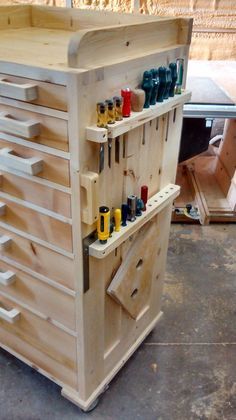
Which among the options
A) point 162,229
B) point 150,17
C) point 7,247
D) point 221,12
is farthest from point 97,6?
point 7,247

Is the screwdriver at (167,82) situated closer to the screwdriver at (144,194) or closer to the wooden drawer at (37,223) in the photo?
the screwdriver at (144,194)

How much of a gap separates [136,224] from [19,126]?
461mm

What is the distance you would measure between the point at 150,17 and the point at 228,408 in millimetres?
1406

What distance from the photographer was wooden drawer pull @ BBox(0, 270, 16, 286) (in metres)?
1.22

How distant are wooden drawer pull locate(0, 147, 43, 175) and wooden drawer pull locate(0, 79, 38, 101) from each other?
0.15 m

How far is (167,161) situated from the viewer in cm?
128

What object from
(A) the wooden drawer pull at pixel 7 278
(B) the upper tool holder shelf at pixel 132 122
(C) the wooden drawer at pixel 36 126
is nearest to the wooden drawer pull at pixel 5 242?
(A) the wooden drawer pull at pixel 7 278

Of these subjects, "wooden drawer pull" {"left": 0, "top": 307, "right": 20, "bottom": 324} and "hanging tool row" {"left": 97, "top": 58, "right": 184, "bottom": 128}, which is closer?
"hanging tool row" {"left": 97, "top": 58, "right": 184, "bottom": 128}

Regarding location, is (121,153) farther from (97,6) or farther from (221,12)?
(221,12)

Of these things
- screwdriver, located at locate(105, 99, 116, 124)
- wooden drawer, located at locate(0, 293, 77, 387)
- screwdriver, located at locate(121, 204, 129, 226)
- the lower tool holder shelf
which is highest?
screwdriver, located at locate(105, 99, 116, 124)

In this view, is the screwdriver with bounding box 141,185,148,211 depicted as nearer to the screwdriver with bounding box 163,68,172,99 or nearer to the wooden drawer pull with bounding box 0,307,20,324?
the screwdriver with bounding box 163,68,172,99

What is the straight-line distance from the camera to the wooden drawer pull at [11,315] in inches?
51.6

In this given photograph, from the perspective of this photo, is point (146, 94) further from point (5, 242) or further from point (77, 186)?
point (5, 242)

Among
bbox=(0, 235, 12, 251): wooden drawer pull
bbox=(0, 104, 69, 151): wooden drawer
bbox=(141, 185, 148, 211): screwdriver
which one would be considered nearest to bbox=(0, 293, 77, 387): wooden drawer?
bbox=(0, 235, 12, 251): wooden drawer pull
